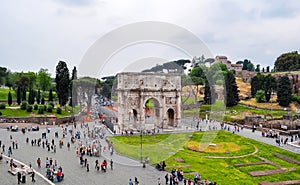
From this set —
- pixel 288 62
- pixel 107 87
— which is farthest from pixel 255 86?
pixel 107 87

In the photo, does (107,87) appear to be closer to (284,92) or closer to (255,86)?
(255,86)

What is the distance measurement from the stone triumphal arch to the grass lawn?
6922 millimetres

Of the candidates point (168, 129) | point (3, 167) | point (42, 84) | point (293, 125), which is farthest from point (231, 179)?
point (42, 84)

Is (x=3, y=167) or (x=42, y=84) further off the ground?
(x=42, y=84)

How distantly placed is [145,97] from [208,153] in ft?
64.7

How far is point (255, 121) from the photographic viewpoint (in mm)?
57656

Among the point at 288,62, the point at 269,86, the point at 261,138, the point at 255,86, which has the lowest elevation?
the point at 261,138

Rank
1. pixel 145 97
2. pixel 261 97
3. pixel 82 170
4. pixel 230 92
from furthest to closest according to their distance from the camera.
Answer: pixel 261 97, pixel 230 92, pixel 145 97, pixel 82 170

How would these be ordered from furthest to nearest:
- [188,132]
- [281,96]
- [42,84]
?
1. [42,84]
2. [281,96]
3. [188,132]

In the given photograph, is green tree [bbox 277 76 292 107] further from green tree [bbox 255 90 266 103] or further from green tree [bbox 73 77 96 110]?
green tree [bbox 73 77 96 110]

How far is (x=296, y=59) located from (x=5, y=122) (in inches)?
3916

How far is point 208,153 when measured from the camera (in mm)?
36781

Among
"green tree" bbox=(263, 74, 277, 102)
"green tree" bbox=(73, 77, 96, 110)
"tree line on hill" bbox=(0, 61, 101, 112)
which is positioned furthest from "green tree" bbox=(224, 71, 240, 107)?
"green tree" bbox=(73, 77, 96, 110)

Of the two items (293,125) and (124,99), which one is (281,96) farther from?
(124,99)
